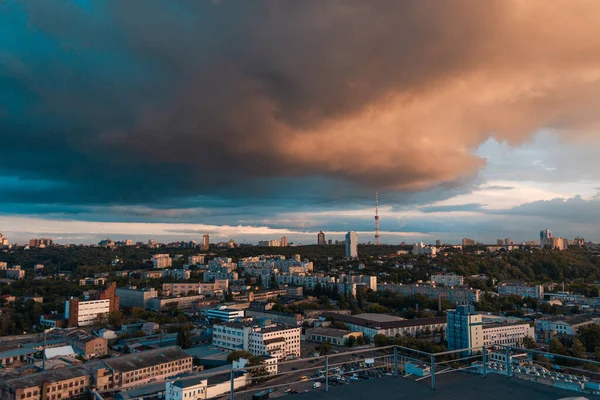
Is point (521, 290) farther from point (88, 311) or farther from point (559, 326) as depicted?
point (88, 311)

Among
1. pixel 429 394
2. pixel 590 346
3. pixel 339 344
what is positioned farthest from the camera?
pixel 339 344

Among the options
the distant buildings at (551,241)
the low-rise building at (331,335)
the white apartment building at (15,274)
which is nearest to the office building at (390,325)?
the low-rise building at (331,335)

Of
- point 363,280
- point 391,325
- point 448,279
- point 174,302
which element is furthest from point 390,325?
point 448,279

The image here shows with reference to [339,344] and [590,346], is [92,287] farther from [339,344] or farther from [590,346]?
[590,346]

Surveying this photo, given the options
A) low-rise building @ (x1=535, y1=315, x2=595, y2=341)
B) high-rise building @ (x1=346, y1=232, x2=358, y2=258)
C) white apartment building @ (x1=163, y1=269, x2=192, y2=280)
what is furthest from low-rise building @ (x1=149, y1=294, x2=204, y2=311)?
high-rise building @ (x1=346, y1=232, x2=358, y2=258)

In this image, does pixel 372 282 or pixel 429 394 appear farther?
pixel 372 282

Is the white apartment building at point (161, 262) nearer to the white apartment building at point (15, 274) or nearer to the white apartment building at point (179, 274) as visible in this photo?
the white apartment building at point (179, 274)

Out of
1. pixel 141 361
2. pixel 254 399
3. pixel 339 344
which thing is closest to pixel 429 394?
pixel 254 399
